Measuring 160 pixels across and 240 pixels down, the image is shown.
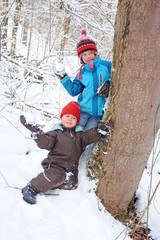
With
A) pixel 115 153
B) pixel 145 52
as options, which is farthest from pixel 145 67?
pixel 115 153

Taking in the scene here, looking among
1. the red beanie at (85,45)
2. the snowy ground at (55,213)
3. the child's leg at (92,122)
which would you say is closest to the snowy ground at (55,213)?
the snowy ground at (55,213)

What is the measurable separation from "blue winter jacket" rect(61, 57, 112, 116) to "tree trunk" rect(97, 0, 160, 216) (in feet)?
1.75

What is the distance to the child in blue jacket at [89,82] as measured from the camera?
207 centimetres

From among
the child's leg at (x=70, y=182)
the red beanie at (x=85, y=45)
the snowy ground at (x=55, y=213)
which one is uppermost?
the red beanie at (x=85, y=45)

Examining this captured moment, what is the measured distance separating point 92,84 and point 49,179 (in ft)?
3.88

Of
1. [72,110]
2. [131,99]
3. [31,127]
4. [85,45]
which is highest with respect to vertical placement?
[85,45]

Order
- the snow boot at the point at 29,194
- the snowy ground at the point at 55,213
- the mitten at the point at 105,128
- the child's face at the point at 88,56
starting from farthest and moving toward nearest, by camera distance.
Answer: the child's face at the point at 88,56 → the snow boot at the point at 29,194 → the mitten at the point at 105,128 → the snowy ground at the point at 55,213

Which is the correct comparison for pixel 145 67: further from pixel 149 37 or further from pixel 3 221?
pixel 3 221

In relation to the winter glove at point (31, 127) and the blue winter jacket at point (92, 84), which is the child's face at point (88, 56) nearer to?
the blue winter jacket at point (92, 84)

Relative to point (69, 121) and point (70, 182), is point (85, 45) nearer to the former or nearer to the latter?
point (69, 121)

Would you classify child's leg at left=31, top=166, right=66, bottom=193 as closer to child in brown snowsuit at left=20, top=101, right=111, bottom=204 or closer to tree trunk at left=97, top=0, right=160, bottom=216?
child in brown snowsuit at left=20, top=101, right=111, bottom=204

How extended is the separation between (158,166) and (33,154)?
2095 millimetres

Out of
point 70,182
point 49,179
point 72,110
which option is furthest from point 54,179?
point 72,110

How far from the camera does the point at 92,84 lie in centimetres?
209
